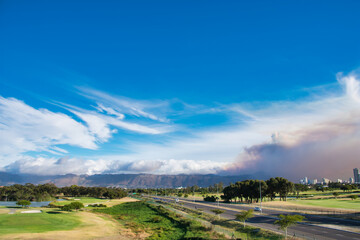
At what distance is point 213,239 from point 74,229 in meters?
36.1

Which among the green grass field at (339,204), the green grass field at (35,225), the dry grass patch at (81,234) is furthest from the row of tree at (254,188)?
the green grass field at (35,225)

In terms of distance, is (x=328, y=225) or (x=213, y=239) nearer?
→ (x=213, y=239)

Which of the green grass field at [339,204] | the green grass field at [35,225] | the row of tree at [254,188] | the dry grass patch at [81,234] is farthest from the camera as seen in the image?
the row of tree at [254,188]

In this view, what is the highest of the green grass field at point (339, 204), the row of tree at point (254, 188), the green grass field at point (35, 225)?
the row of tree at point (254, 188)

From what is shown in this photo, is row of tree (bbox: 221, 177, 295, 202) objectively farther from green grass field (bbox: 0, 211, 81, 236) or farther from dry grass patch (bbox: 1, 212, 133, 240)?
green grass field (bbox: 0, 211, 81, 236)

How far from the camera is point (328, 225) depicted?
167 ft

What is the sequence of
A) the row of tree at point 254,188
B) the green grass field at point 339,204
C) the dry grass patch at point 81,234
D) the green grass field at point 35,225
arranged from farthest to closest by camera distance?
the row of tree at point 254,188 → the green grass field at point 339,204 → the green grass field at point 35,225 → the dry grass patch at point 81,234

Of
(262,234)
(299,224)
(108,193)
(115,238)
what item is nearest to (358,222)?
(299,224)

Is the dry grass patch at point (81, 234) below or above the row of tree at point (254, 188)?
below

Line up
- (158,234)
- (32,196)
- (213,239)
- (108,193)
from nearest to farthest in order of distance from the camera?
1. (213,239)
2. (158,234)
3. (32,196)
4. (108,193)

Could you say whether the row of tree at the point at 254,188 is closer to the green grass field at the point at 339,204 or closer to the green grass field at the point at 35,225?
the green grass field at the point at 339,204

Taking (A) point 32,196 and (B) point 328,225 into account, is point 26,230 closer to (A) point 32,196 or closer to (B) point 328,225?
(B) point 328,225

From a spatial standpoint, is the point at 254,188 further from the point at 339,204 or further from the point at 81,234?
the point at 81,234

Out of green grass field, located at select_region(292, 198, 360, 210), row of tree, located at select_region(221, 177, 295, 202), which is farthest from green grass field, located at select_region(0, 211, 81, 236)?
green grass field, located at select_region(292, 198, 360, 210)
